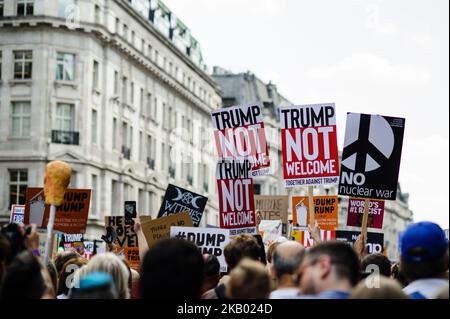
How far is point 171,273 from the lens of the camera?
595 centimetres

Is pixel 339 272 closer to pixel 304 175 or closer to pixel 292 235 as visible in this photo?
pixel 304 175

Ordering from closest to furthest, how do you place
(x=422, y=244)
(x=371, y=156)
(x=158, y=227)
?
1. (x=422, y=244)
2. (x=158, y=227)
3. (x=371, y=156)

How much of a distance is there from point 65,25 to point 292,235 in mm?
35850

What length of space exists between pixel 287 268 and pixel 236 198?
7.53 m

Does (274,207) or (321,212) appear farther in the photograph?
(274,207)

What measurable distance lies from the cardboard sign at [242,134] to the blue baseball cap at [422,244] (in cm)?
934

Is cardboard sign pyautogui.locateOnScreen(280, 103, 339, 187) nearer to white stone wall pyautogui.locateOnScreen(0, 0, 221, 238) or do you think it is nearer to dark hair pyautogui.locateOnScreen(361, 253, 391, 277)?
dark hair pyautogui.locateOnScreen(361, 253, 391, 277)

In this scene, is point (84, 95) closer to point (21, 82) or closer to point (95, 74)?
point (95, 74)

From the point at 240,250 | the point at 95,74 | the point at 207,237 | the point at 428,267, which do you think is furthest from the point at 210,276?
the point at 95,74

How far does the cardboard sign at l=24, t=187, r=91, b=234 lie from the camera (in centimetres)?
1462

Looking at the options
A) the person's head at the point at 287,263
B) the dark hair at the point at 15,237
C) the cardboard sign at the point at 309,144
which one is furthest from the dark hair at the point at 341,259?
the cardboard sign at the point at 309,144

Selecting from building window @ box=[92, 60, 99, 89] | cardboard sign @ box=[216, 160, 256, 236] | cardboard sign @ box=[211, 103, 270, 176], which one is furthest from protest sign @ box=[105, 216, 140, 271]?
building window @ box=[92, 60, 99, 89]

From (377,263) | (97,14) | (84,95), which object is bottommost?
(377,263)
